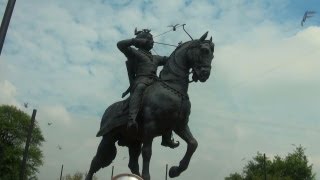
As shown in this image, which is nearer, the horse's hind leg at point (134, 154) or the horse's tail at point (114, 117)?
the horse's tail at point (114, 117)

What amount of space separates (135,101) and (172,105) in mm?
957

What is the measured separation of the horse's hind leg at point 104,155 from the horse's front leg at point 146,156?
1.59 metres

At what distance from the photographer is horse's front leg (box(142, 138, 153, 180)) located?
11.6 meters

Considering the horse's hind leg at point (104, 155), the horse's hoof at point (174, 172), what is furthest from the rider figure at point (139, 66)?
the horse's hind leg at point (104, 155)

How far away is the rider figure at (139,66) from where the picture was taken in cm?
1205

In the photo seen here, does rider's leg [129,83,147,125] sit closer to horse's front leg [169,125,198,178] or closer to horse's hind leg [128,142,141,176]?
horse's front leg [169,125,198,178]

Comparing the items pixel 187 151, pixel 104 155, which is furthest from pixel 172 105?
pixel 104 155

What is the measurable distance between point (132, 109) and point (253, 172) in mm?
65216

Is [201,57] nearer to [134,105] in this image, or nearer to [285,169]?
[134,105]

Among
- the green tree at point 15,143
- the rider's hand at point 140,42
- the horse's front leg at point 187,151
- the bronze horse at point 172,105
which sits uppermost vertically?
the green tree at point 15,143

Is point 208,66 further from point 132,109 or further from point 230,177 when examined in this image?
point 230,177

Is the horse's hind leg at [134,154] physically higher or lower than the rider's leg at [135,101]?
lower

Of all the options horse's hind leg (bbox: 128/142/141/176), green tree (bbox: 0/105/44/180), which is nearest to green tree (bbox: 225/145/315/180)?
green tree (bbox: 0/105/44/180)

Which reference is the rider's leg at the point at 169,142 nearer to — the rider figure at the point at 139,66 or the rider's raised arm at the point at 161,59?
the rider figure at the point at 139,66
